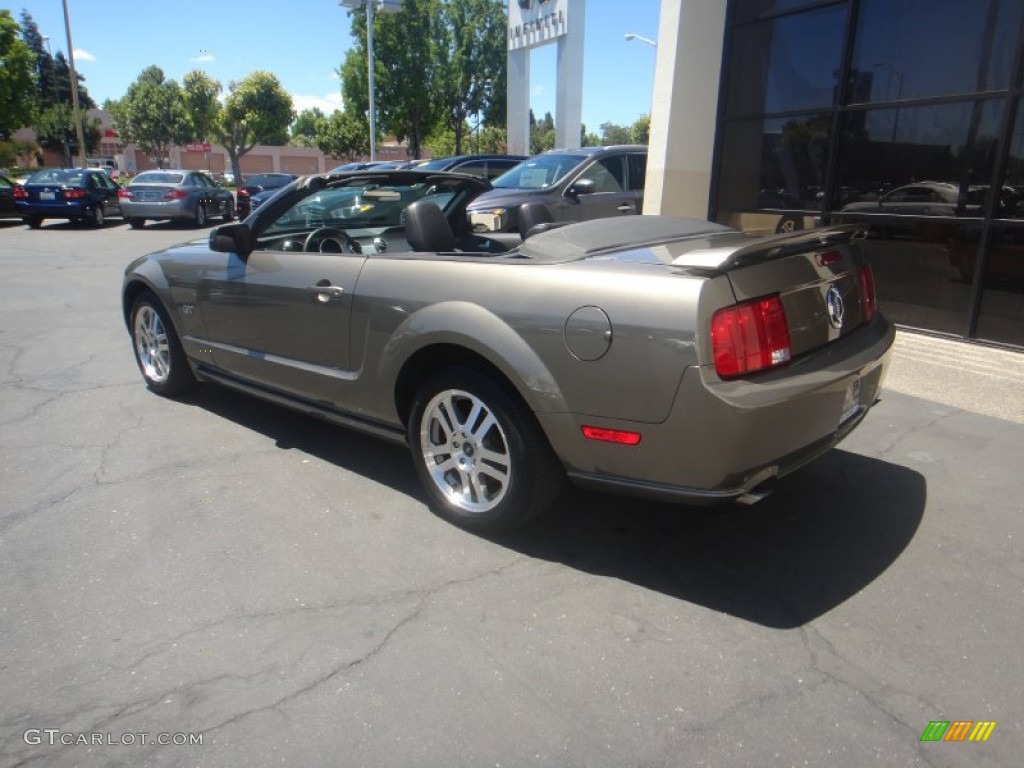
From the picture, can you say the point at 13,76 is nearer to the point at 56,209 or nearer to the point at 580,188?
the point at 56,209

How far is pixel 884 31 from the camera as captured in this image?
7.23 metres

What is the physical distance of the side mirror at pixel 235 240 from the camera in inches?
164

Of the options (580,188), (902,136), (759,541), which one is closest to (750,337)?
(759,541)

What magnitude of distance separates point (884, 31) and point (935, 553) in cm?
606

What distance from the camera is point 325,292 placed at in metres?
3.71

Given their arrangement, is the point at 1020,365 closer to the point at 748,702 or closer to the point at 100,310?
the point at 748,702

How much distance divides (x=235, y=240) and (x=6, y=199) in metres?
20.0

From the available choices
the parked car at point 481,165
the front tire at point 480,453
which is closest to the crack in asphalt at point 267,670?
the front tire at point 480,453

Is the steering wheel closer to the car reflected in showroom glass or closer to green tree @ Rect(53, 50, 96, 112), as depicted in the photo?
the car reflected in showroom glass

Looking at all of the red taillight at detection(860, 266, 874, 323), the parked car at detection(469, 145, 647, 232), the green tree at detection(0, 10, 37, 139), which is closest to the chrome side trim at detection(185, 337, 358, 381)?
the red taillight at detection(860, 266, 874, 323)

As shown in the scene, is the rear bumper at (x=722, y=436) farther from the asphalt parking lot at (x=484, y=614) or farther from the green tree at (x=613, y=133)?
the green tree at (x=613, y=133)

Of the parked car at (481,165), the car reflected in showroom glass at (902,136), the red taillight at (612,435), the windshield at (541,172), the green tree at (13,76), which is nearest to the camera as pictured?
the red taillight at (612,435)

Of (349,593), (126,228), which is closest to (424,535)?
(349,593)

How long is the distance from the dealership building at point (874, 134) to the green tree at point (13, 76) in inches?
1436
